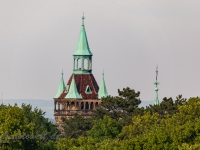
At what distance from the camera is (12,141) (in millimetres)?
119812

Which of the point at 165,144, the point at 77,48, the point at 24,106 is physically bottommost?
the point at 165,144

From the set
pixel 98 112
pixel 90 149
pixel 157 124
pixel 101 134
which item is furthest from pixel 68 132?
pixel 90 149

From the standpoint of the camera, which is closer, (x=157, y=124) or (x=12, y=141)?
(x=12, y=141)

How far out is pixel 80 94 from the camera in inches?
7603

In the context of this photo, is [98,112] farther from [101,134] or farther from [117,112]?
[101,134]

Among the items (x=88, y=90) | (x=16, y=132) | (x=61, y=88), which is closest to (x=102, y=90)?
(x=88, y=90)

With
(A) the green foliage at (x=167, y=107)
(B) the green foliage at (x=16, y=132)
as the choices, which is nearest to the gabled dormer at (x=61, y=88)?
(A) the green foliage at (x=167, y=107)

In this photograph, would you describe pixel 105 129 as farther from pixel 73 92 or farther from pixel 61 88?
pixel 61 88

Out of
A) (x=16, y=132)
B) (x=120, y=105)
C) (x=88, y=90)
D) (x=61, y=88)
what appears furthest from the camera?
(x=61, y=88)

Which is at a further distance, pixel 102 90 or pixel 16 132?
pixel 102 90

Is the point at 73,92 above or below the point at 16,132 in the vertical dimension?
above

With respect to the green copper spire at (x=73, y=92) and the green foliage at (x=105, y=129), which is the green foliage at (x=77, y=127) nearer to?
the green foliage at (x=105, y=129)

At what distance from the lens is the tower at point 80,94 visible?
19175cm

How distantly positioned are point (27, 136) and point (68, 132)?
42136mm
